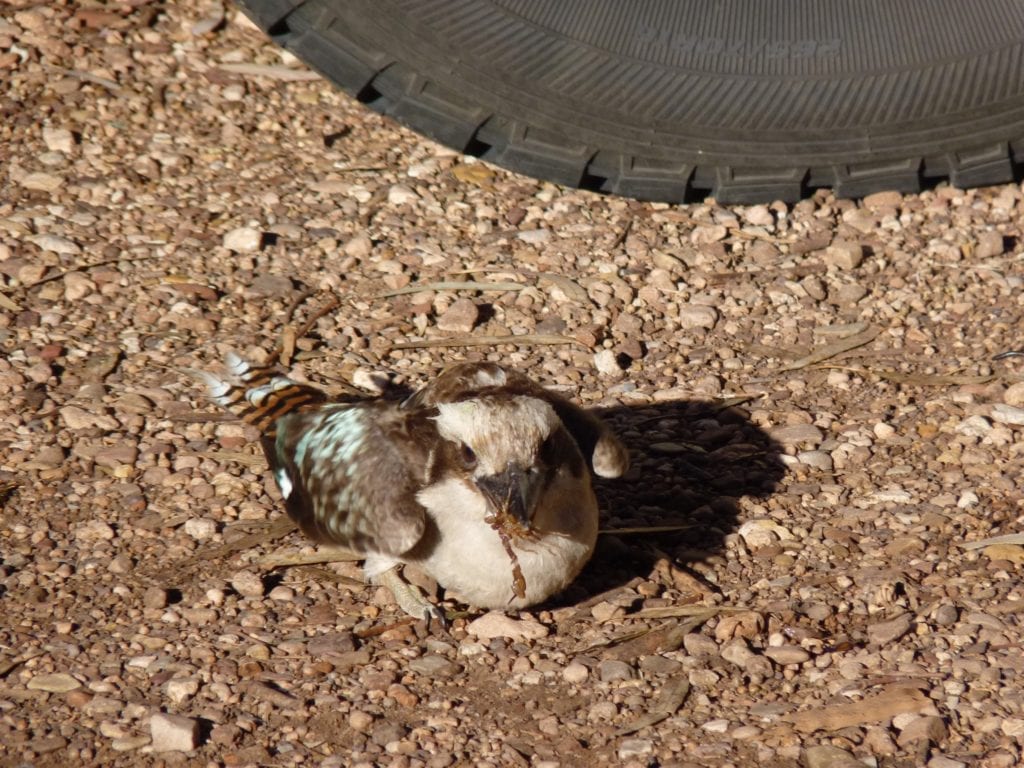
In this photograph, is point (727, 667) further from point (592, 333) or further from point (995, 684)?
point (592, 333)

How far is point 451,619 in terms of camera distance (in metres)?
4.30

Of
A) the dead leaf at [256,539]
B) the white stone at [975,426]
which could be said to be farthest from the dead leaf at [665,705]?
the white stone at [975,426]

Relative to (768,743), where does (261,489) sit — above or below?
below

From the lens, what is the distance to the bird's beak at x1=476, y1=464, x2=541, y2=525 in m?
4.04

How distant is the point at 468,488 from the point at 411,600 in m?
0.38

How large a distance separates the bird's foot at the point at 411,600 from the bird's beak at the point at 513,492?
39 cm

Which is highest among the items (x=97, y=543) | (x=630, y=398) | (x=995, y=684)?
(x=995, y=684)

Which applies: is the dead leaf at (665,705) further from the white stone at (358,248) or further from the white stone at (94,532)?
the white stone at (358,248)

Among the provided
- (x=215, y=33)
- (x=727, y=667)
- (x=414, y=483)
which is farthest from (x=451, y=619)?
(x=215, y=33)

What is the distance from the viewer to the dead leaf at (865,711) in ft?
12.0

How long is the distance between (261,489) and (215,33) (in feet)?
10.2

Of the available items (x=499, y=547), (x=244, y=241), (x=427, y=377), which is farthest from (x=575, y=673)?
(x=244, y=241)

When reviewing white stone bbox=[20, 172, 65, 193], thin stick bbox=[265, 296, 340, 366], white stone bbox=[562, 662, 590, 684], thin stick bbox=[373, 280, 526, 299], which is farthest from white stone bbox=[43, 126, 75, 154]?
white stone bbox=[562, 662, 590, 684]

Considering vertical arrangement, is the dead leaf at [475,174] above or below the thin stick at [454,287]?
above
